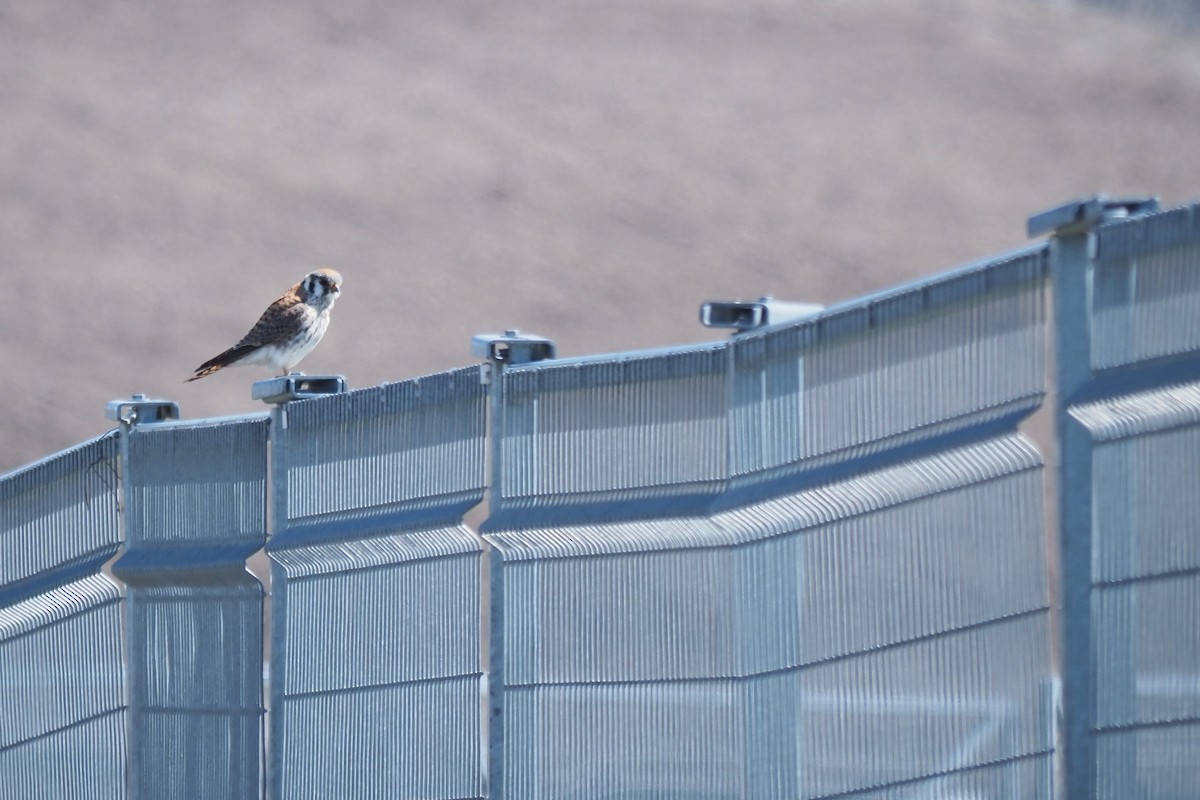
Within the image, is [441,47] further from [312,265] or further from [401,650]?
[401,650]

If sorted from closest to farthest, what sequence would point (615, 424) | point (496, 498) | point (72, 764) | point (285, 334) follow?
point (615, 424), point (496, 498), point (72, 764), point (285, 334)

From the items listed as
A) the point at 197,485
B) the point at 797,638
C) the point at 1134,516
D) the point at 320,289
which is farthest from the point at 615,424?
the point at 320,289

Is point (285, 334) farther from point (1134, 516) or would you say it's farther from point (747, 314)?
point (1134, 516)

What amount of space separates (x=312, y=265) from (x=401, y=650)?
109 feet

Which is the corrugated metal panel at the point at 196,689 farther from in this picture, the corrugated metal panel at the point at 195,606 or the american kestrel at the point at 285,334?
the american kestrel at the point at 285,334

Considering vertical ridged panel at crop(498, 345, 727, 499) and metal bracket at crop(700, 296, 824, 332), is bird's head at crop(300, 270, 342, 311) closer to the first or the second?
vertical ridged panel at crop(498, 345, 727, 499)

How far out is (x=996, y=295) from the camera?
4.03 meters

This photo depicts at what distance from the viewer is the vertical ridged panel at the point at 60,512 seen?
7.04m

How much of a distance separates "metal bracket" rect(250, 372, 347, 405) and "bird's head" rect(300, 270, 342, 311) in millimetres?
5046

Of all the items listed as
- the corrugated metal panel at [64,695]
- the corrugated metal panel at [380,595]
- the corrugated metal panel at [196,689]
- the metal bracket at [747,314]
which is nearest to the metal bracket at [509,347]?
the corrugated metal panel at [380,595]

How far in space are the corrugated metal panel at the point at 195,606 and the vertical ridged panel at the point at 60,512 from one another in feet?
0.87

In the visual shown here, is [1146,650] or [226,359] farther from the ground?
[226,359]

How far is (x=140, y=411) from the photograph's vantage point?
6.85 m

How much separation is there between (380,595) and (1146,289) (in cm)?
254
